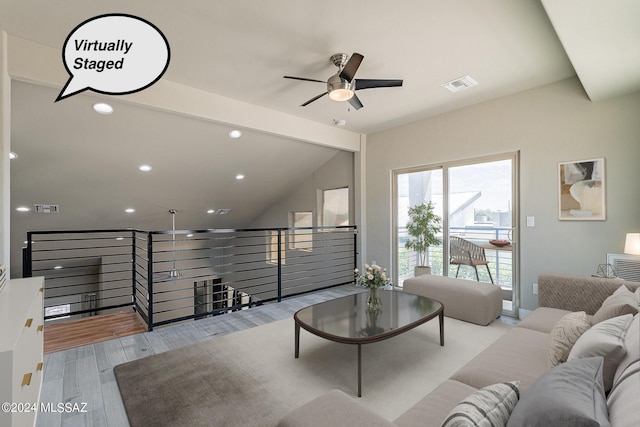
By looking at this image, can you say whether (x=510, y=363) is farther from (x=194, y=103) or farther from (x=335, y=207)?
(x=335, y=207)

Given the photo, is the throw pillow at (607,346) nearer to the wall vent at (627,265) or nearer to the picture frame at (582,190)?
the wall vent at (627,265)

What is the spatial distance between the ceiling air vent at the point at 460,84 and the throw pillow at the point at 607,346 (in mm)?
2736

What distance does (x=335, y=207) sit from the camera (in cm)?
608

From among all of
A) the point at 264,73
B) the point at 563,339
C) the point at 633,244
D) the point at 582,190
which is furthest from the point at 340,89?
the point at 633,244

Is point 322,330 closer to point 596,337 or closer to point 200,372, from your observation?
point 200,372

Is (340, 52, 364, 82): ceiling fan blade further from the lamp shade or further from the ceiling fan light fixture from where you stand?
the lamp shade

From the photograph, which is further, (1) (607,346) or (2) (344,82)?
(2) (344,82)

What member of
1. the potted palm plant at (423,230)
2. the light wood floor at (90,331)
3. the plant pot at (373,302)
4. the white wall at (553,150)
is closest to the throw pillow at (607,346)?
the plant pot at (373,302)

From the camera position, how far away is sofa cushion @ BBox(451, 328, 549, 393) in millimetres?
1523

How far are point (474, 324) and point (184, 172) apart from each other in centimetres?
459

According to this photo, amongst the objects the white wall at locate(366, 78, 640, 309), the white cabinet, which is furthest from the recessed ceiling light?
the white wall at locate(366, 78, 640, 309)

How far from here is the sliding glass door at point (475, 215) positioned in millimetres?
3828

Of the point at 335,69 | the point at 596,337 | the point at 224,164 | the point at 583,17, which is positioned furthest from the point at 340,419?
the point at 224,164

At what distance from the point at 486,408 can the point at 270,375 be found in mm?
1786
